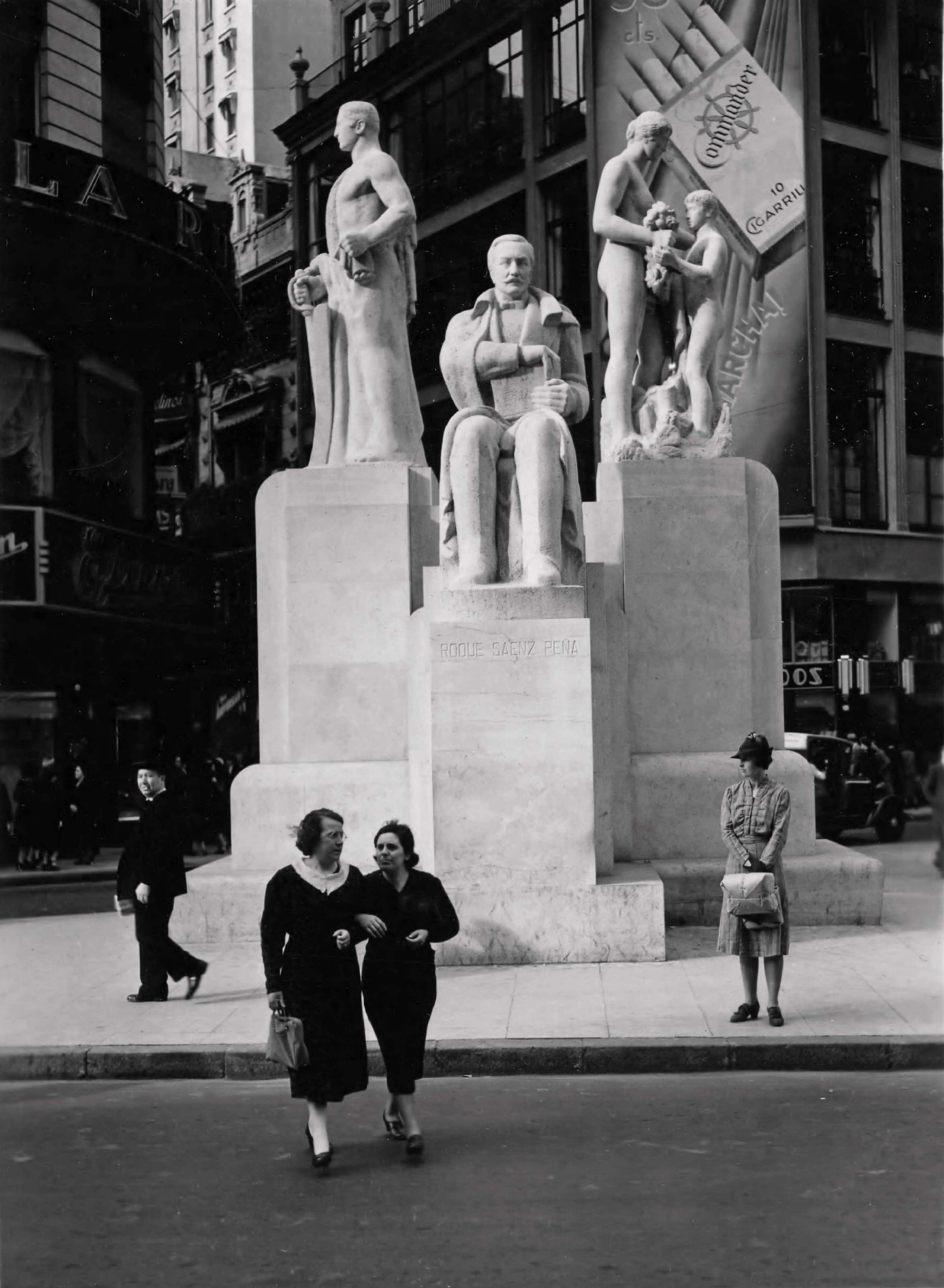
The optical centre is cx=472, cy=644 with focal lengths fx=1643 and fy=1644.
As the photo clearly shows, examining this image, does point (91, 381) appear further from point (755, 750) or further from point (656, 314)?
point (755, 750)

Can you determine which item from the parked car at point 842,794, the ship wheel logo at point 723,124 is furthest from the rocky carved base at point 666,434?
the ship wheel logo at point 723,124

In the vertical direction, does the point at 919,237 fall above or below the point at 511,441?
above

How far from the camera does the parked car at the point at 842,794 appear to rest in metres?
22.5

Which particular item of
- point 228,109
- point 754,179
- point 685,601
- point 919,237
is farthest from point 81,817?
point 919,237

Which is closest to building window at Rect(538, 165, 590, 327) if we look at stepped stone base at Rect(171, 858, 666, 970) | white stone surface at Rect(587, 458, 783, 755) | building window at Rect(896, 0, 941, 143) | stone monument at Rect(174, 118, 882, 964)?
building window at Rect(896, 0, 941, 143)

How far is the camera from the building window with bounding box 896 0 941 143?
29.4m

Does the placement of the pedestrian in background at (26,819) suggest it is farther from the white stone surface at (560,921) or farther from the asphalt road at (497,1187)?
the asphalt road at (497,1187)

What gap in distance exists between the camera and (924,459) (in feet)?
103

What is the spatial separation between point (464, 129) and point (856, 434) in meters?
11.0

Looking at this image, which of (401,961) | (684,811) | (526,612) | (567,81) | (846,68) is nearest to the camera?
(401,961)

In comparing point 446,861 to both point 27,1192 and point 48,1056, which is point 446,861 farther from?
point 27,1192

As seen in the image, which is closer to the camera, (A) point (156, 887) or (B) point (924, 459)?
(A) point (156, 887)

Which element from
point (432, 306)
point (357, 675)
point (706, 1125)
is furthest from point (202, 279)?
point (706, 1125)

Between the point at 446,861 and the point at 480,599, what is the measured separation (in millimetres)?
1730
